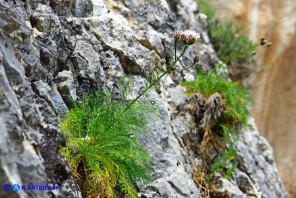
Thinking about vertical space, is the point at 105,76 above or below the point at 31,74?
above

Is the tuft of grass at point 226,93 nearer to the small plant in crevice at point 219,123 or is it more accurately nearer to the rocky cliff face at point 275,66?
the small plant in crevice at point 219,123

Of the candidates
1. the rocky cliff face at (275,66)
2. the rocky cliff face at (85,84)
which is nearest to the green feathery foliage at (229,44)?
the rocky cliff face at (85,84)

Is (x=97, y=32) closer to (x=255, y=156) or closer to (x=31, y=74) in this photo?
(x=31, y=74)

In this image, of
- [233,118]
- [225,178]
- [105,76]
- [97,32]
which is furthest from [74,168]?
[233,118]

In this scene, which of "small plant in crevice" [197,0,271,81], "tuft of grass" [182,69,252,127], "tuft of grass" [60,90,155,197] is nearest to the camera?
"tuft of grass" [60,90,155,197]

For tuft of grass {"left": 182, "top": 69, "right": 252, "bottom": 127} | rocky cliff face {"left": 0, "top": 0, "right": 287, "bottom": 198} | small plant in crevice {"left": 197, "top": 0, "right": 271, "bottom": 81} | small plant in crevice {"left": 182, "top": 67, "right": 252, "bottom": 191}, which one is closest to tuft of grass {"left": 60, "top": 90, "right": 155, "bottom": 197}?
rocky cliff face {"left": 0, "top": 0, "right": 287, "bottom": 198}

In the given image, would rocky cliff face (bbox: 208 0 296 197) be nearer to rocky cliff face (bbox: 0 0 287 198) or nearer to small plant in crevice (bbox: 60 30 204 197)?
rocky cliff face (bbox: 0 0 287 198)
